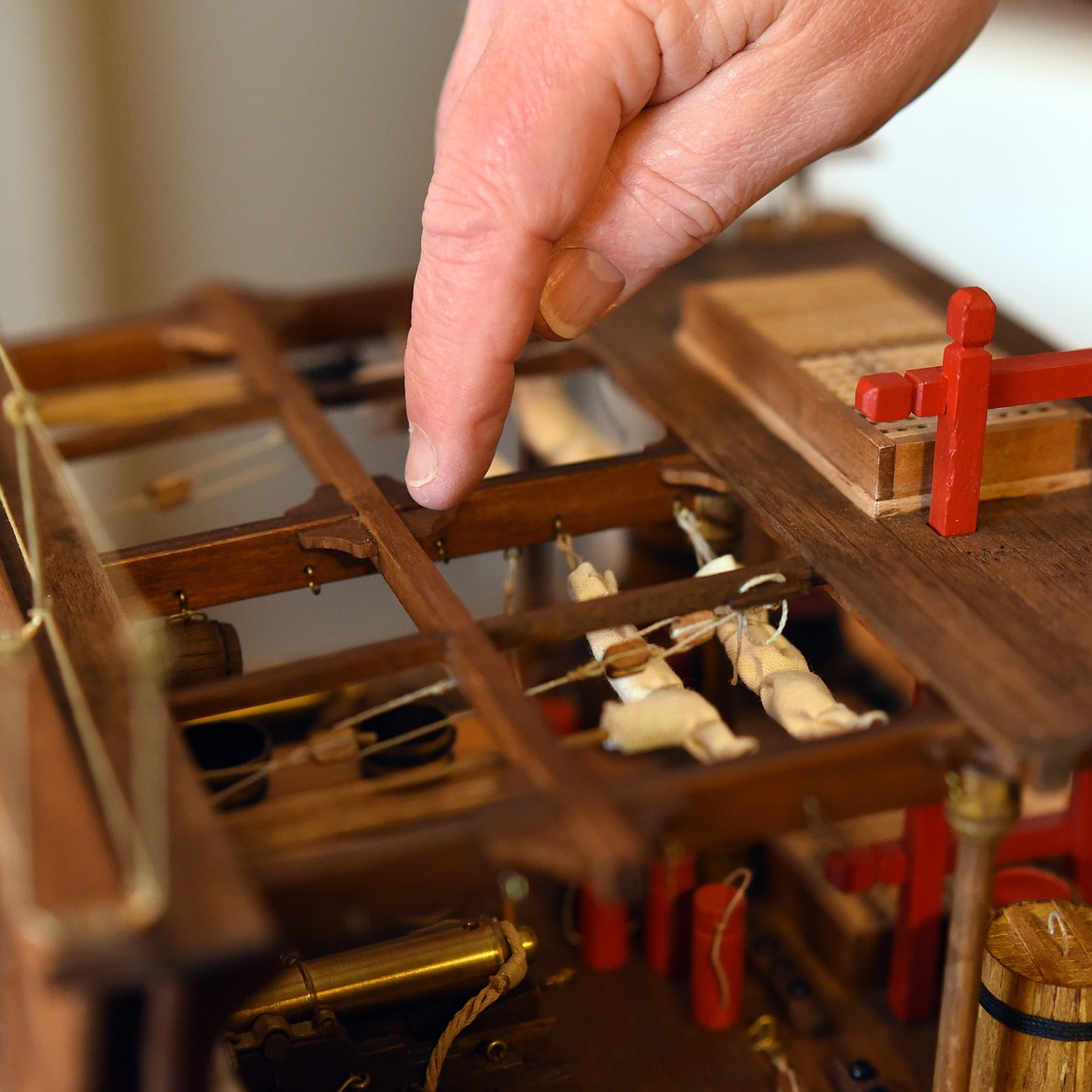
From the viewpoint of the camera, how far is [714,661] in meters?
1.32

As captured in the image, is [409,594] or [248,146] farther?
[248,146]

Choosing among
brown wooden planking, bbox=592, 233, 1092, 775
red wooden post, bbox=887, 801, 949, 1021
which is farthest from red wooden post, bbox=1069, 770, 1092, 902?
brown wooden planking, bbox=592, 233, 1092, 775

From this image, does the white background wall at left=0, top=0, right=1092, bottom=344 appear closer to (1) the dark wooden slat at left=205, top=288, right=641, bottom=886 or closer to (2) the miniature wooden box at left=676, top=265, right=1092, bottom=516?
(2) the miniature wooden box at left=676, top=265, right=1092, bottom=516

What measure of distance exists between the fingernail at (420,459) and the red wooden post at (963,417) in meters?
0.42

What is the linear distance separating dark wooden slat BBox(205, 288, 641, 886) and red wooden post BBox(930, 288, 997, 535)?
0.41m

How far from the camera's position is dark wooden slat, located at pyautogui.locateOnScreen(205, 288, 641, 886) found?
33.2 inches

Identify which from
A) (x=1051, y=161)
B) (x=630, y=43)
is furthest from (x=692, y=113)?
(x=1051, y=161)

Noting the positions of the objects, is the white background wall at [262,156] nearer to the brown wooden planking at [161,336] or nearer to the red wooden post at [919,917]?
→ the brown wooden planking at [161,336]

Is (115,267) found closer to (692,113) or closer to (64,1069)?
(692,113)

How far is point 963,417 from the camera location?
3.73ft

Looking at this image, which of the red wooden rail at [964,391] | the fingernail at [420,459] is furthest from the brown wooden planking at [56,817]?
the red wooden rail at [964,391]

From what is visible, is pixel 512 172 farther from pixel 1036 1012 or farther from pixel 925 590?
pixel 1036 1012

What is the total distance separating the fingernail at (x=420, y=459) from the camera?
1220 mm

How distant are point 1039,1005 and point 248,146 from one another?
2.24m
